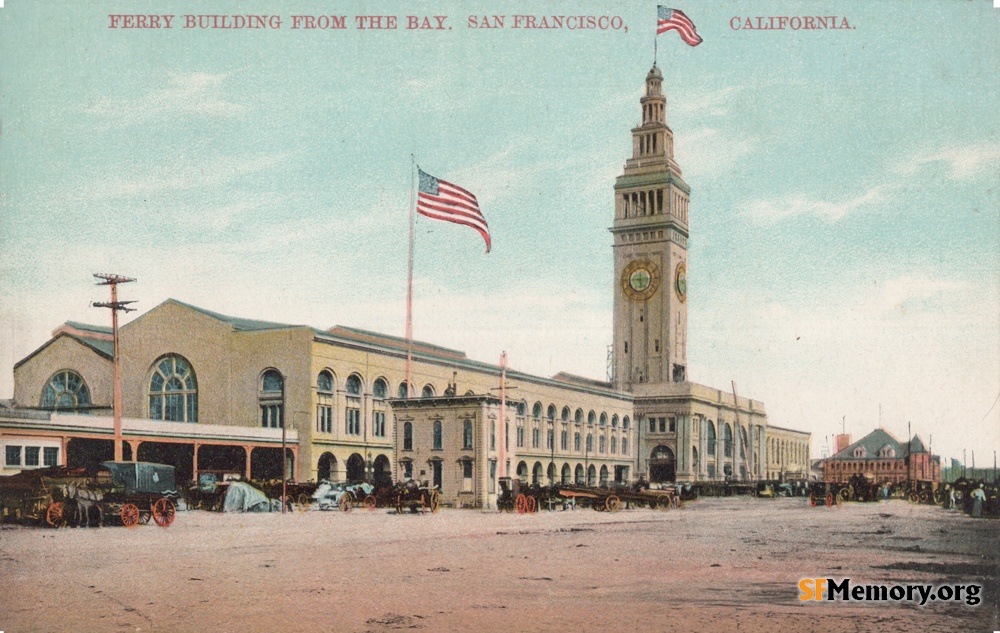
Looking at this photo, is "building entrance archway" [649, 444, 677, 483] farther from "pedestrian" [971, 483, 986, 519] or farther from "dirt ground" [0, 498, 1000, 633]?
"dirt ground" [0, 498, 1000, 633]

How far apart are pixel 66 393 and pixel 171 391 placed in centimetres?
561

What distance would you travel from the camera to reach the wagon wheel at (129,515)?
27.6 meters

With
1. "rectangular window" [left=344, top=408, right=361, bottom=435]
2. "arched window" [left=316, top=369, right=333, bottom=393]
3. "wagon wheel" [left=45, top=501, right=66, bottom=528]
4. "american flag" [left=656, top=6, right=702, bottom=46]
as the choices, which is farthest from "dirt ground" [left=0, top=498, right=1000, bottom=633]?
"rectangular window" [left=344, top=408, right=361, bottom=435]

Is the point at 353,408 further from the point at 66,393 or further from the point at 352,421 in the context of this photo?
the point at 66,393

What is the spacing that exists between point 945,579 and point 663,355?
45.5 m

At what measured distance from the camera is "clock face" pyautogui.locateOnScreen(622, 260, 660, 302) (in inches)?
1289

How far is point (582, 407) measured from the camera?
3484 centimetres

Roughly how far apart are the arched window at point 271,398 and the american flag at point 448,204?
19.2 m

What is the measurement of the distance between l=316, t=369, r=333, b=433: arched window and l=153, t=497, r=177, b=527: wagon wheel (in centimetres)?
1581

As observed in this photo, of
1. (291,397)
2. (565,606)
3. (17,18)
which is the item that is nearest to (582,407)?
(291,397)

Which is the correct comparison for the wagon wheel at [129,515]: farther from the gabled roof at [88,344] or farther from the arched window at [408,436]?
the arched window at [408,436]

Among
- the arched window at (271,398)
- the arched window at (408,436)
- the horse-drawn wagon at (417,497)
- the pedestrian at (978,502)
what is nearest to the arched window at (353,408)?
the arched window at (271,398)

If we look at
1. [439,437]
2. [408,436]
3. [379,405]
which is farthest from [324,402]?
[439,437]

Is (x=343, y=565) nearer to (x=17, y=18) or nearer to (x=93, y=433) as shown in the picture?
(x=17, y=18)
